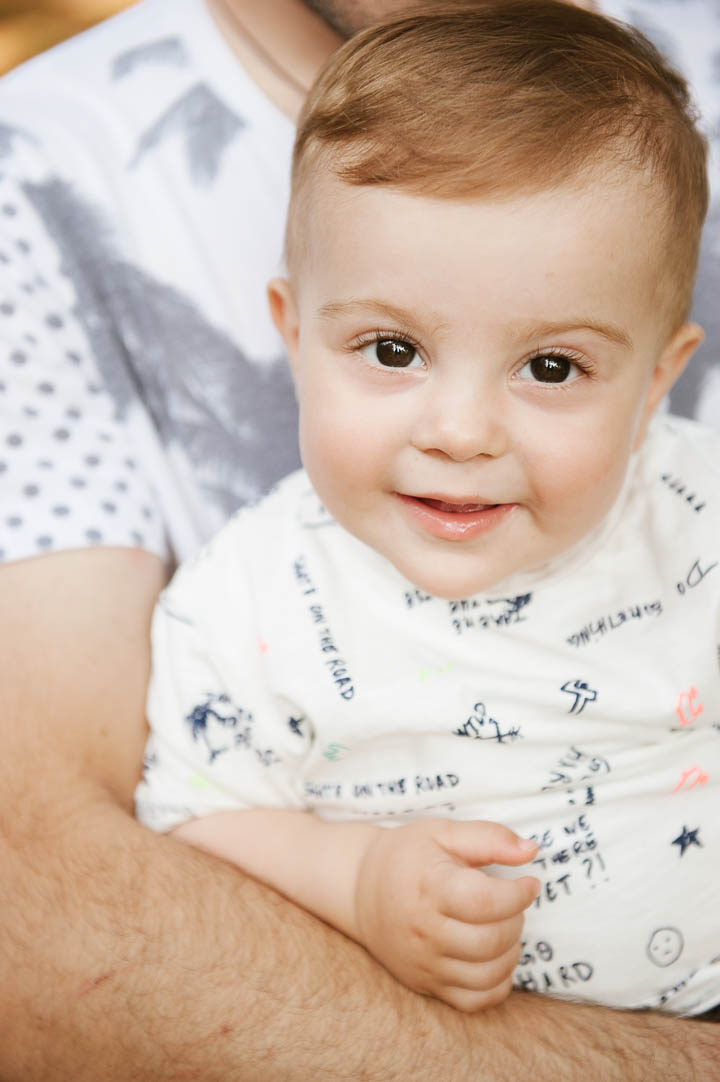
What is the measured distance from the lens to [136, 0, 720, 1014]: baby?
879 millimetres

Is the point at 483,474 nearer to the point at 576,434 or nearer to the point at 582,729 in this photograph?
the point at 576,434

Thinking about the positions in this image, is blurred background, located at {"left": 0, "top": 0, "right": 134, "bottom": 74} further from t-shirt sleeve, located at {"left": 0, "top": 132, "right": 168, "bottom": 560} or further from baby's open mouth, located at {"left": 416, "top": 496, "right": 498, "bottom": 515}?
baby's open mouth, located at {"left": 416, "top": 496, "right": 498, "bottom": 515}

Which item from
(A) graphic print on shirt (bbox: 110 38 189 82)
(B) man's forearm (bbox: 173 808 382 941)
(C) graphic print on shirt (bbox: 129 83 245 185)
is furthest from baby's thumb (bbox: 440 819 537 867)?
(A) graphic print on shirt (bbox: 110 38 189 82)

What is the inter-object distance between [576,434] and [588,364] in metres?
0.07

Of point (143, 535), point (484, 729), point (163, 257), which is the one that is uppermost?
point (163, 257)

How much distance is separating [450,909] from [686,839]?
0.94 ft

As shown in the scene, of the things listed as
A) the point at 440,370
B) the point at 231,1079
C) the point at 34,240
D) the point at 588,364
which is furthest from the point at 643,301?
the point at 231,1079

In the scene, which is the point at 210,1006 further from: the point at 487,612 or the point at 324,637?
the point at 487,612

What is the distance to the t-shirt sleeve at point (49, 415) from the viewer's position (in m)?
1.14

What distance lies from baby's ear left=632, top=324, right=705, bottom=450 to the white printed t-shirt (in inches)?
4.8

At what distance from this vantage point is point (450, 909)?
0.98m

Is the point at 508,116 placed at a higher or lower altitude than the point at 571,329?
higher

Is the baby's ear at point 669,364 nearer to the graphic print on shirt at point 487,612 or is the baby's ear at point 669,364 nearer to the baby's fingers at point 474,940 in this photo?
the graphic print on shirt at point 487,612

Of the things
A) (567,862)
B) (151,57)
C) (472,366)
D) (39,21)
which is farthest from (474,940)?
(39,21)
